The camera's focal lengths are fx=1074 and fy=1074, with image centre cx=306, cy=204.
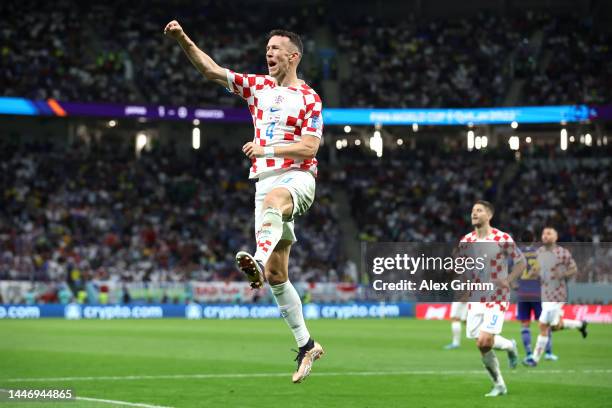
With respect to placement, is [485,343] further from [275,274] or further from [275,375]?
[275,274]

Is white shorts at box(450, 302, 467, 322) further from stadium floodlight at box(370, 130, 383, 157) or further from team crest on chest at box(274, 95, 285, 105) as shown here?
stadium floodlight at box(370, 130, 383, 157)

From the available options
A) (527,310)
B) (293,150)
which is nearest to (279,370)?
(527,310)

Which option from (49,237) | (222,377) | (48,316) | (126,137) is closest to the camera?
(222,377)

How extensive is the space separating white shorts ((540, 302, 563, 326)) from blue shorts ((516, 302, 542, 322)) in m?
0.85

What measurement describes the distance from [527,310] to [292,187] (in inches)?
512

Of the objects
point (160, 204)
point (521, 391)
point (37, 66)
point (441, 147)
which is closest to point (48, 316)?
point (160, 204)

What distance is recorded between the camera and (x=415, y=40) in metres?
58.7

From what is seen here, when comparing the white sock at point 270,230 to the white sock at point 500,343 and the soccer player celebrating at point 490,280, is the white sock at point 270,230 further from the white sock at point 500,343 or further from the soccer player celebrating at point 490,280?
the white sock at point 500,343

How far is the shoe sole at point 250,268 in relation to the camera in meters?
8.48

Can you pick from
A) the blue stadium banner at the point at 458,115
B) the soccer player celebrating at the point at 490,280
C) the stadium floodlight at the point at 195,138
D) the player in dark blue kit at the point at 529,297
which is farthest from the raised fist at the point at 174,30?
the stadium floodlight at the point at 195,138

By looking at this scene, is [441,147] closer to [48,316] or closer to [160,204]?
[160,204]

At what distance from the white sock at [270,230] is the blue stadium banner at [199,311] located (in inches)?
1278

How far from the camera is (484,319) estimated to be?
15172 mm

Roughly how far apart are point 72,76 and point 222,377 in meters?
37.0
